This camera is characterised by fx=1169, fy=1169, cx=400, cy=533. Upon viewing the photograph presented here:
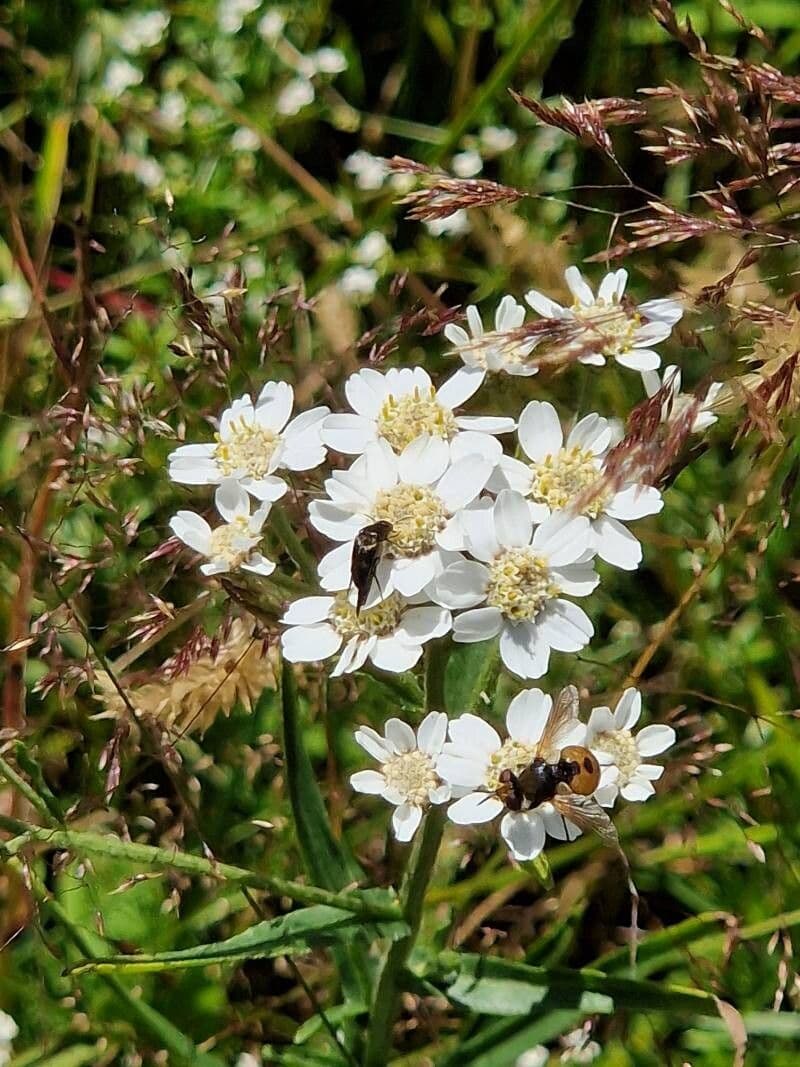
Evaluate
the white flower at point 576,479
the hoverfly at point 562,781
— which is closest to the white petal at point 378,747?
the hoverfly at point 562,781

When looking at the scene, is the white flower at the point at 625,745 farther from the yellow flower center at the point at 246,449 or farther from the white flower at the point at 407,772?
the yellow flower center at the point at 246,449

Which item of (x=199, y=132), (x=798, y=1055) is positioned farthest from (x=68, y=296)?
(x=798, y=1055)

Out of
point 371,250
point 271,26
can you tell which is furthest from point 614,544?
point 271,26

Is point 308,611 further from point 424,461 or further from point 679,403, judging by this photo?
point 679,403

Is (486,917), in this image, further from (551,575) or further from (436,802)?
(551,575)

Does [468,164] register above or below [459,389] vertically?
below

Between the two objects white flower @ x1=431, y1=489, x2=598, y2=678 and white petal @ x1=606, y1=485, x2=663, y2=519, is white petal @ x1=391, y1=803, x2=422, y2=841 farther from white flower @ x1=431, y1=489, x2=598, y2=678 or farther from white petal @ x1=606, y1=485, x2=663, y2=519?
white petal @ x1=606, y1=485, x2=663, y2=519
